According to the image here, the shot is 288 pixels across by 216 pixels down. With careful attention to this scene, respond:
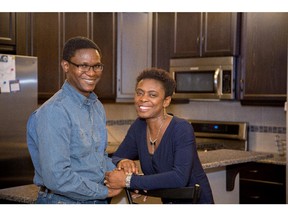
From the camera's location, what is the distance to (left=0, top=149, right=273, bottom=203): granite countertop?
1.77 metres

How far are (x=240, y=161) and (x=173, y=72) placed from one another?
190 centimetres

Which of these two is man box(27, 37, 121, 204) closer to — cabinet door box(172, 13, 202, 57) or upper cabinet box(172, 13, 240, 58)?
upper cabinet box(172, 13, 240, 58)

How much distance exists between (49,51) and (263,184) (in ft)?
6.92

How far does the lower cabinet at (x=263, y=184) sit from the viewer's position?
3604 millimetres

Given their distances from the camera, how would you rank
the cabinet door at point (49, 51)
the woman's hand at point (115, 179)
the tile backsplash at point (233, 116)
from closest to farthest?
the woman's hand at point (115, 179) → the cabinet door at point (49, 51) → the tile backsplash at point (233, 116)

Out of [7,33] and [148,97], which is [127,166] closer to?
[148,97]

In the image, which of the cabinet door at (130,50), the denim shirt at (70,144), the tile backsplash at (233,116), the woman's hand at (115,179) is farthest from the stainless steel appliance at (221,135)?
the denim shirt at (70,144)

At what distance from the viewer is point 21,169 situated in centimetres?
306

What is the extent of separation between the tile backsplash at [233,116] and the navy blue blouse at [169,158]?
2427mm

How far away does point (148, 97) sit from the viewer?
175 cm

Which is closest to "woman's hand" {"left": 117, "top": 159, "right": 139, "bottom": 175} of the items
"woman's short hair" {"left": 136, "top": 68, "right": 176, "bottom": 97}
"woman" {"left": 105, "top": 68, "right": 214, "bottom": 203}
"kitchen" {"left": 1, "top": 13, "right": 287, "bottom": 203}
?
"woman" {"left": 105, "top": 68, "right": 214, "bottom": 203}

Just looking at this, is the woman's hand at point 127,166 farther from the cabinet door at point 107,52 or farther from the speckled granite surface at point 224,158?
the cabinet door at point 107,52

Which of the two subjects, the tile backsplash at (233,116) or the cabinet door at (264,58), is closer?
the cabinet door at (264,58)

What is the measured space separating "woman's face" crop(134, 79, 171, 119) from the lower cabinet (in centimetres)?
200
